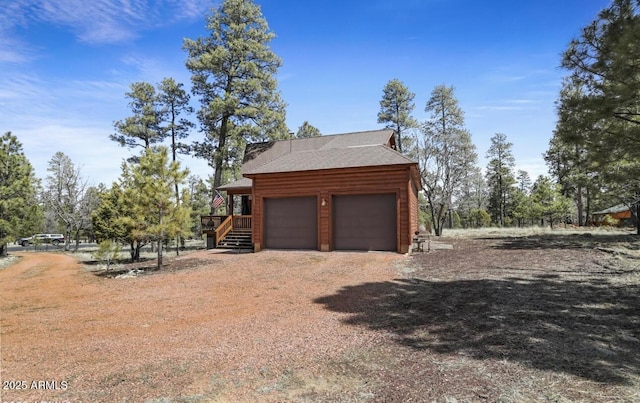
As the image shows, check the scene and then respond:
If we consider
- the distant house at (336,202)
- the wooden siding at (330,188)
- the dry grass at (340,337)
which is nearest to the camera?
the dry grass at (340,337)

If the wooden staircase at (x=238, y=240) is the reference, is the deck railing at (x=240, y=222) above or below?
above

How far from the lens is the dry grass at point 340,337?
3502 mm

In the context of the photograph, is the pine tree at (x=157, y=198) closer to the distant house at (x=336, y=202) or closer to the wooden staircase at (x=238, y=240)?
the distant house at (x=336, y=202)

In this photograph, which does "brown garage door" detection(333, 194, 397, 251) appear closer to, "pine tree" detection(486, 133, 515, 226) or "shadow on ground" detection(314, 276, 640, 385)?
"shadow on ground" detection(314, 276, 640, 385)

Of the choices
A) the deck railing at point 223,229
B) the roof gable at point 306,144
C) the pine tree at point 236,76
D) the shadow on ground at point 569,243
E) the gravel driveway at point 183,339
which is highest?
the pine tree at point 236,76

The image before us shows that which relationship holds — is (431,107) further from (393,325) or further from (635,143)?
(393,325)

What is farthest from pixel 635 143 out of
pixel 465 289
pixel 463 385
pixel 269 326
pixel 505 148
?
pixel 505 148

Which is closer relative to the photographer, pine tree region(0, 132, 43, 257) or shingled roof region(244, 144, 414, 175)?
shingled roof region(244, 144, 414, 175)

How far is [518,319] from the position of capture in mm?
5551

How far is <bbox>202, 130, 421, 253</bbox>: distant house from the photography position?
14.6 meters

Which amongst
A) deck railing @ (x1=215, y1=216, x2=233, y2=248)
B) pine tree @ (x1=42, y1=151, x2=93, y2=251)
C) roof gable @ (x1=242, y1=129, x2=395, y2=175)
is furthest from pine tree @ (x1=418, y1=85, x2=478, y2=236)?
pine tree @ (x1=42, y1=151, x2=93, y2=251)

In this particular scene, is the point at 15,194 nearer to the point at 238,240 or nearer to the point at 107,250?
the point at 107,250

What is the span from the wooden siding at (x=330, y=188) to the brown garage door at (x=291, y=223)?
0.32 meters

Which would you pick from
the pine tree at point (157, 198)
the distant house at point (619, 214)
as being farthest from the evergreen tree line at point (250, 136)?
the distant house at point (619, 214)
